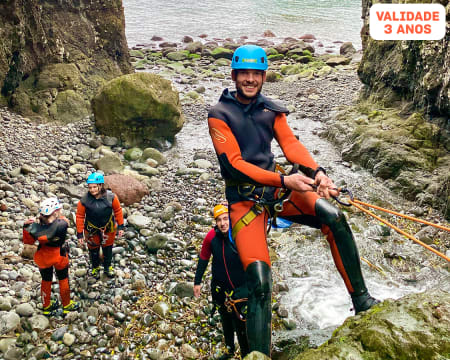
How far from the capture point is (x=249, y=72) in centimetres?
498

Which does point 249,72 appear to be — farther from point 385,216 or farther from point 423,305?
point 385,216

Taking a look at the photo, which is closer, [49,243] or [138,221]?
[49,243]

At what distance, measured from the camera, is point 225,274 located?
582 centimetres

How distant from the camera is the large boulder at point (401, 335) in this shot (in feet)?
9.24

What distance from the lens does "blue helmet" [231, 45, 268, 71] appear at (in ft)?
16.0

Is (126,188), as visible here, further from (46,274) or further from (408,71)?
(408,71)

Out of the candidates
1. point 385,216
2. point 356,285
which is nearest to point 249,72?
point 356,285

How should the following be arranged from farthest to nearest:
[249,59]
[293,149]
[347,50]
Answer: [347,50]
[293,149]
[249,59]

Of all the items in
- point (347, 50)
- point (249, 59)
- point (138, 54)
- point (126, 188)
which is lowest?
point (126, 188)

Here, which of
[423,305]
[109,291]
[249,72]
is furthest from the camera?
[109,291]

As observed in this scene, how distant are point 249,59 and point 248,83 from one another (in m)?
0.31

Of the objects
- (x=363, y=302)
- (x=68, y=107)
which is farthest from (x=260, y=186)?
(x=68, y=107)

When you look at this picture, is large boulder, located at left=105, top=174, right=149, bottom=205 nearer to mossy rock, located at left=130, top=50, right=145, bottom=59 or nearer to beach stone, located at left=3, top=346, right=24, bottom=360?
beach stone, located at left=3, top=346, right=24, bottom=360

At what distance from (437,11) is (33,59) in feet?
48.2
